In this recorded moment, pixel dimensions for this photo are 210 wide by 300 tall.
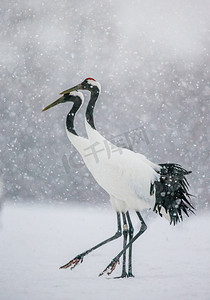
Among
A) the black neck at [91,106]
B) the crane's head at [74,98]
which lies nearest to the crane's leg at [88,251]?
the black neck at [91,106]

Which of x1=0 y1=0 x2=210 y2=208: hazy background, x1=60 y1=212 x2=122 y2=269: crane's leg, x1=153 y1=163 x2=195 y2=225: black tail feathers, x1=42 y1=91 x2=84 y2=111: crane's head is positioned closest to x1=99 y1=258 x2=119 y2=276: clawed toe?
x1=60 y1=212 x2=122 y2=269: crane's leg

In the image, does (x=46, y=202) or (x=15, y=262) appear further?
(x=46, y=202)

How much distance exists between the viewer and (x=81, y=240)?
116 inches

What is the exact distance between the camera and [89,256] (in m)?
2.81

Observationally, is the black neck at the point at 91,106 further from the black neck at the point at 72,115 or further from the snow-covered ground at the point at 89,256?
the snow-covered ground at the point at 89,256

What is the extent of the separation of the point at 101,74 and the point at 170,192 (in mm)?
1115

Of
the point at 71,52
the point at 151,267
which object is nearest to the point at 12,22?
the point at 71,52

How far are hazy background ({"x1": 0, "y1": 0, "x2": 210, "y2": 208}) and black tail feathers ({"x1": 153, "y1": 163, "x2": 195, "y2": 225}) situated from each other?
20.0 inches

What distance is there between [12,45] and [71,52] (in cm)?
44

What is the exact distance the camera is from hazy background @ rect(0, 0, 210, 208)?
3.29 m

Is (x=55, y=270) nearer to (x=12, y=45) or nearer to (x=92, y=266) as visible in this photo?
(x=92, y=266)

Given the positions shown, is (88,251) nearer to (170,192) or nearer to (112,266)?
(112,266)

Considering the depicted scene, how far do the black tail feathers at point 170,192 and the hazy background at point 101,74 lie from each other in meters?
0.51

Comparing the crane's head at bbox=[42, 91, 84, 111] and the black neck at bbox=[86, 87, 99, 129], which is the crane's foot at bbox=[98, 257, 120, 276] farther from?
the crane's head at bbox=[42, 91, 84, 111]
